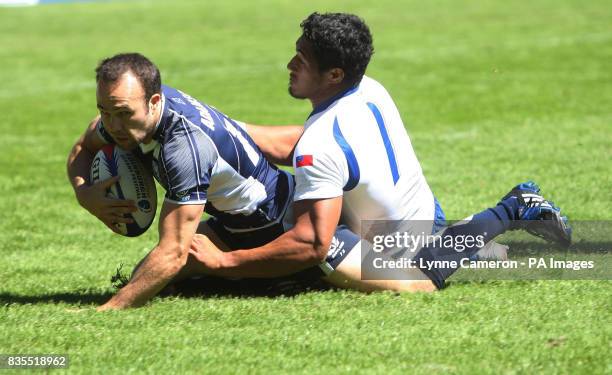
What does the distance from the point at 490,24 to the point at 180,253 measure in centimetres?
1705

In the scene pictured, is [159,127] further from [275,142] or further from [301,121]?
[301,121]

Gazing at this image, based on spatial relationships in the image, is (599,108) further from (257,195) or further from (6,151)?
(257,195)

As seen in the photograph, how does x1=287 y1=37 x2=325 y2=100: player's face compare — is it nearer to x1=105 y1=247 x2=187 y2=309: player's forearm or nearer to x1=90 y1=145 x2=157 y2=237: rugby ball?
x1=90 y1=145 x2=157 y2=237: rugby ball

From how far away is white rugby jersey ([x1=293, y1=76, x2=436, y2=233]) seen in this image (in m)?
5.81

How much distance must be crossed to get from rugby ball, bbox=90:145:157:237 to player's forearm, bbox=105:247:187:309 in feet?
1.49

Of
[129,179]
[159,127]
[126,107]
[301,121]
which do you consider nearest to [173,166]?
[159,127]

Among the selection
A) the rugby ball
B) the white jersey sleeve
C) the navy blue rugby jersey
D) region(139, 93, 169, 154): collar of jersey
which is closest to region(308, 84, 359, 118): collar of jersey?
the white jersey sleeve

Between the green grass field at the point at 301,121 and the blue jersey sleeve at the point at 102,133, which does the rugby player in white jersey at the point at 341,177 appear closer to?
the green grass field at the point at 301,121

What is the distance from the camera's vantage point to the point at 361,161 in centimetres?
597

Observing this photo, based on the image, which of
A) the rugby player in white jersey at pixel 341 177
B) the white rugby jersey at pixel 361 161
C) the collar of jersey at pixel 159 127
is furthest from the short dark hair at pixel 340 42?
the collar of jersey at pixel 159 127

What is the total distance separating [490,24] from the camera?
21.8 meters

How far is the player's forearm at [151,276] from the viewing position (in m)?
5.66

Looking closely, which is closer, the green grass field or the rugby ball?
the green grass field

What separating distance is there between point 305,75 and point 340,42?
0.30 metres
